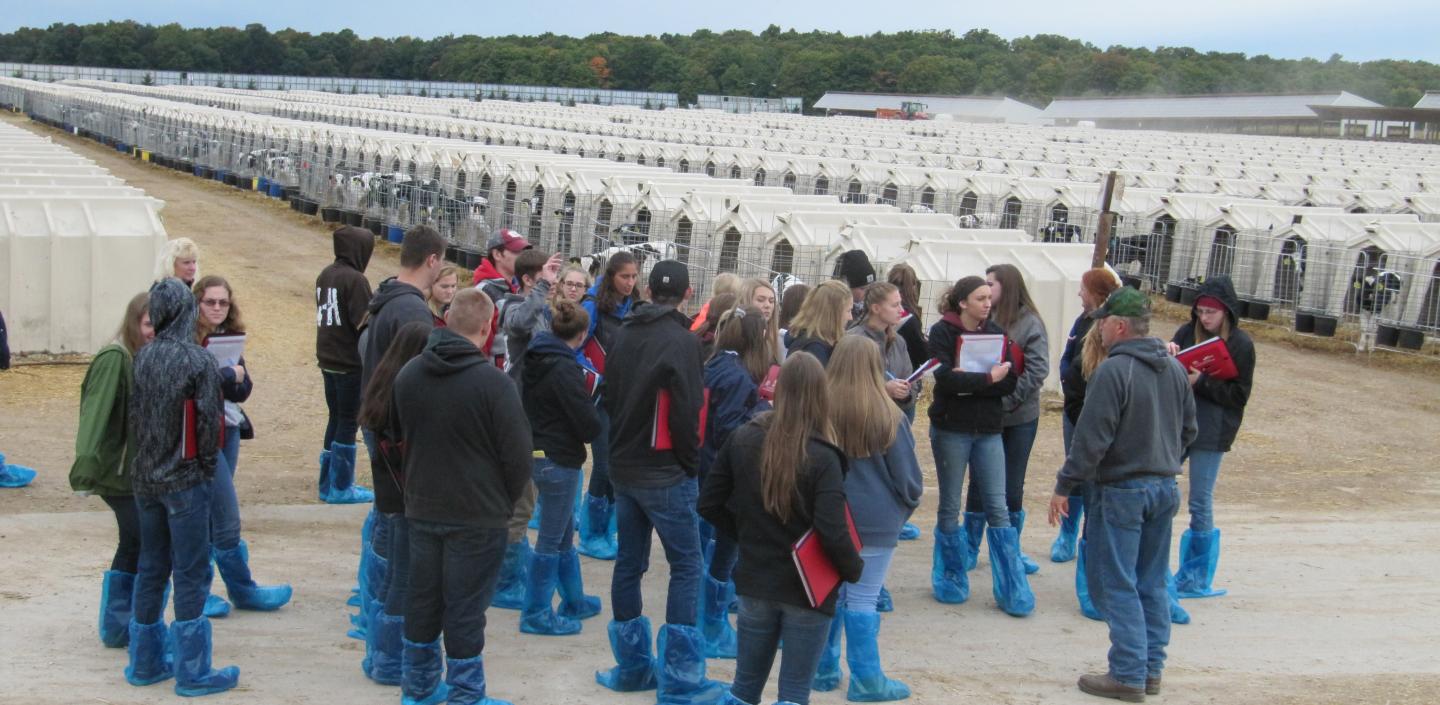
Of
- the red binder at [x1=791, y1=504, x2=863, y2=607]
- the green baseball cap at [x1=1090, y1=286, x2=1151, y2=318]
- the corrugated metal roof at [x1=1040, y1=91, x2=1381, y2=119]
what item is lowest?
the red binder at [x1=791, y1=504, x2=863, y2=607]

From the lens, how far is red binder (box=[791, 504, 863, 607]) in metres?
5.27

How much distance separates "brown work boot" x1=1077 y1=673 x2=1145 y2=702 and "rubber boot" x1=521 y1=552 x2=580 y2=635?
258cm

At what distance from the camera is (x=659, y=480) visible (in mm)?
6371

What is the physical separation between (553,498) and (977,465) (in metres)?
2.42

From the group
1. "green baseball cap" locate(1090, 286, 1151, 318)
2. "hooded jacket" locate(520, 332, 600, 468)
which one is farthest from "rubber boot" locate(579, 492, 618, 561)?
"green baseball cap" locate(1090, 286, 1151, 318)

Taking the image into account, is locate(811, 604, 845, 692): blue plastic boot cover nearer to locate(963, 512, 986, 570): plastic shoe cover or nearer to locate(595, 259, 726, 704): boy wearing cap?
locate(595, 259, 726, 704): boy wearing cap

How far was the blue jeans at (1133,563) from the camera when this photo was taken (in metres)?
6.63

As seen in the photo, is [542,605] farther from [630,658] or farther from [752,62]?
[752,62]

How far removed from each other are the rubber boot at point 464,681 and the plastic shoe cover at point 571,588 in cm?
154

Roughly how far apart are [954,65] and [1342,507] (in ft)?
361

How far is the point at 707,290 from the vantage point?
1775 centimetres

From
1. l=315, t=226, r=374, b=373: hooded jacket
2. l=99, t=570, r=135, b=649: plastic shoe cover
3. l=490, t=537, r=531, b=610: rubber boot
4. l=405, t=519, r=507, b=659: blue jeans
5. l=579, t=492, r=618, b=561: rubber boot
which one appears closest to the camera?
l=405, t=519, r=507, b=659: blue jeans

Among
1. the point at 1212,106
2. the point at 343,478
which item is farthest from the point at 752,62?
the point at 343,478

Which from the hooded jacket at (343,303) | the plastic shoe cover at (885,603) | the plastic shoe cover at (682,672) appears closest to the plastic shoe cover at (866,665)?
the plastic shoe cover at (682,672)
